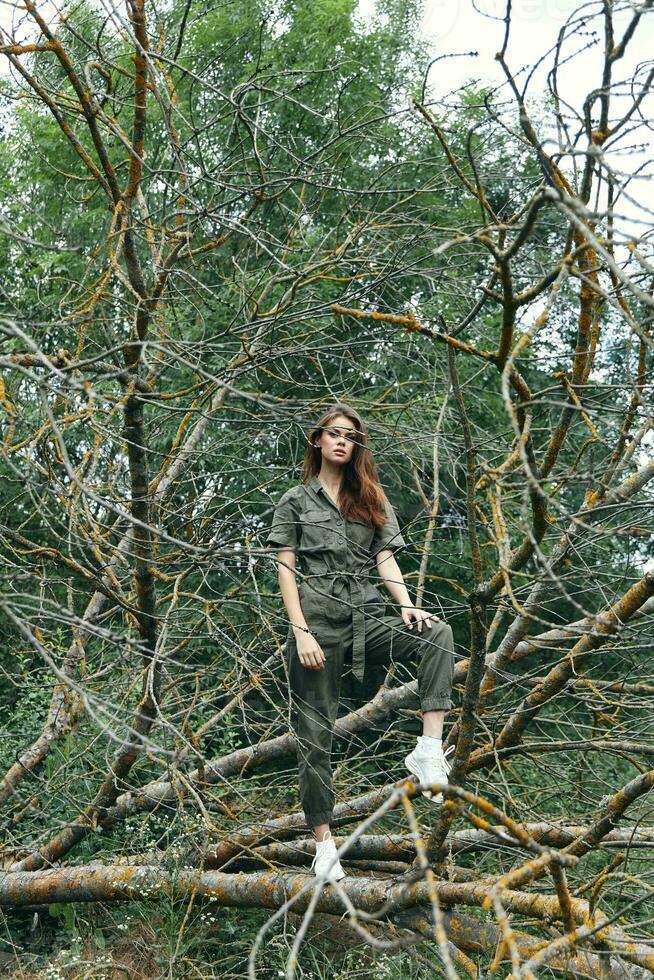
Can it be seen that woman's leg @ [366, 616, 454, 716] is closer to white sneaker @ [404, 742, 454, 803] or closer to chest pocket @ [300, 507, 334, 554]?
white sneaker @ [404, 742, 454, 803]

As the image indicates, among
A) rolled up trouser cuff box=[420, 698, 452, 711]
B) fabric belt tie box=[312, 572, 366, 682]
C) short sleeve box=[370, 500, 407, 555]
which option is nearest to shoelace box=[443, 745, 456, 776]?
rolled up trouser cuff box=[420, 698, 452, 711]

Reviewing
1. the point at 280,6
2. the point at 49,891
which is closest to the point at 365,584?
the point at 49,891

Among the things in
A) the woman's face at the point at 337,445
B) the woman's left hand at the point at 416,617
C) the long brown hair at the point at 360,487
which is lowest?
the woman's left hand at the point at 416,617

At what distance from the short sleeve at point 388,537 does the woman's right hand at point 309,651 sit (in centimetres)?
51

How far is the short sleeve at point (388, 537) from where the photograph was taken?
4098 millimetres

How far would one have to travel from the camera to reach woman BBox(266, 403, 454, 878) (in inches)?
148

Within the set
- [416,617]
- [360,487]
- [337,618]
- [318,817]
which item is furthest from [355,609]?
Result: [318,817]

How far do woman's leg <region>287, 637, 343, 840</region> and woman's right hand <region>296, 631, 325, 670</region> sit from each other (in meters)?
0.11

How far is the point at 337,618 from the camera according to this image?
3949 mm

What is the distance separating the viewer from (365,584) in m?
4.13

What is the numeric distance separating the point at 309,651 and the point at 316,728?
0.32 metres

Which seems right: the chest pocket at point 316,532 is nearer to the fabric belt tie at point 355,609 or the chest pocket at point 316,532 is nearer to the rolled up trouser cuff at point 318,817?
the fabric belt tie at point 355,609

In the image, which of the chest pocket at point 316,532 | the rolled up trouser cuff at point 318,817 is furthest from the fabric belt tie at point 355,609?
the rolled up trouser cuff at point 318,817

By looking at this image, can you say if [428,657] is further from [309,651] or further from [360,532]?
[360,532]
